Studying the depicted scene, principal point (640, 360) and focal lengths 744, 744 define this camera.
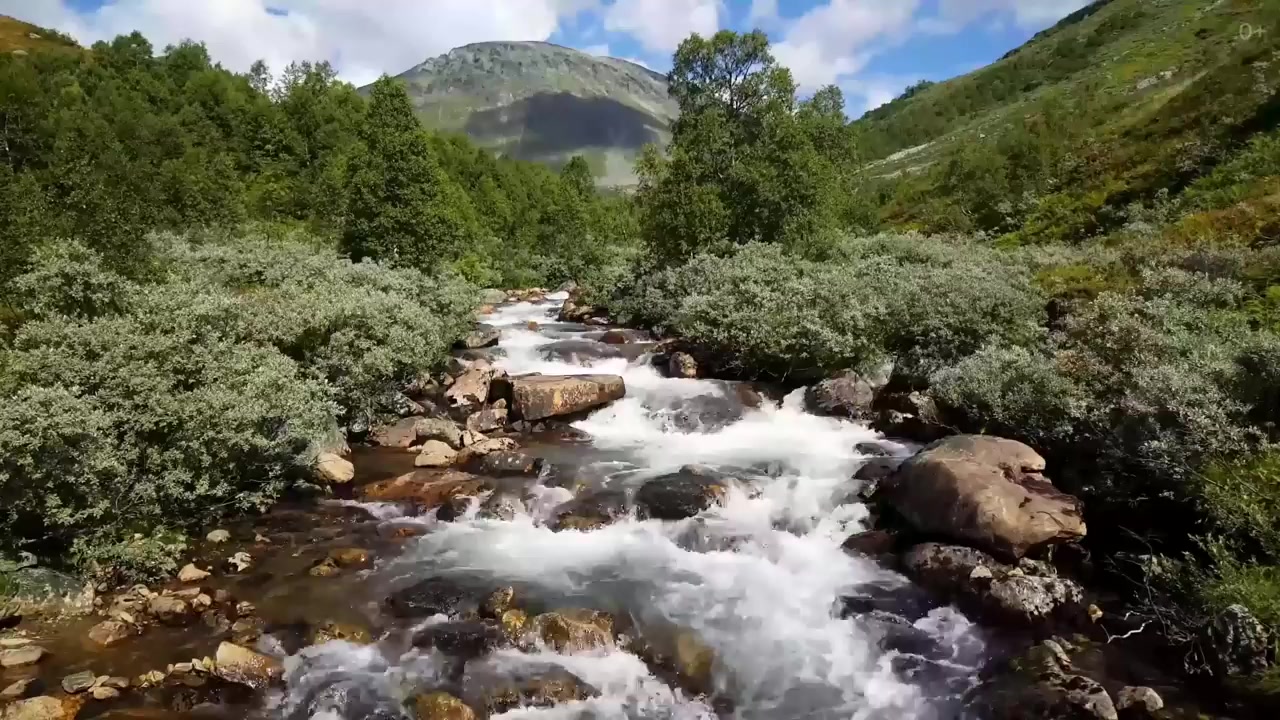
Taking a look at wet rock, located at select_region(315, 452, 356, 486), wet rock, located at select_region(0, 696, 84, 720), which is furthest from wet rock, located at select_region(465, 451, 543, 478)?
wet rock, located at select_region(0, 696, 84, 720)

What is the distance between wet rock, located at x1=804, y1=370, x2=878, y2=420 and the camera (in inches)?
835

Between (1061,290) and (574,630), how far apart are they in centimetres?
2010

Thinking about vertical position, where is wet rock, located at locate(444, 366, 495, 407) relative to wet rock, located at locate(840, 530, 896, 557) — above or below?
above

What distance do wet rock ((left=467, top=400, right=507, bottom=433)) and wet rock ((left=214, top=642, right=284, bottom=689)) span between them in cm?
1107

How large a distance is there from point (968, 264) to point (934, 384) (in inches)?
349

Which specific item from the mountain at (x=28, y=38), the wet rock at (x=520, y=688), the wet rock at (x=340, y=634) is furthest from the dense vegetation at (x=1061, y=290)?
the mountain at (x=28, y=38)

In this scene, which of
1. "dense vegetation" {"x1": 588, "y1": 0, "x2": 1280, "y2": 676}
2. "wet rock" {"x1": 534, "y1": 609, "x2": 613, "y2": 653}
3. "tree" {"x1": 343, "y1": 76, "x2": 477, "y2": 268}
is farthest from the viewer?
"tree" {"x1": 343, "y1": 76, "x2": 477, "y2": 268}

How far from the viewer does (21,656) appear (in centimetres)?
1000

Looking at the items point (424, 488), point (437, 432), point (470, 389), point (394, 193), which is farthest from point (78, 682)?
point (394, 193)

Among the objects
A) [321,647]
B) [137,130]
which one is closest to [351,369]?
[321,647]

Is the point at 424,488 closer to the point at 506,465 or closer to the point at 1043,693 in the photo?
the point at 506,465

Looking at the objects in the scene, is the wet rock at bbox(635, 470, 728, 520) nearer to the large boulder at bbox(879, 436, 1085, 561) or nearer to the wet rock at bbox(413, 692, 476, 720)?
the large boulder at bbox(879, 436, 1085, 561)

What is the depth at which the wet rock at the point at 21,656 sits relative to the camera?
9.91 m

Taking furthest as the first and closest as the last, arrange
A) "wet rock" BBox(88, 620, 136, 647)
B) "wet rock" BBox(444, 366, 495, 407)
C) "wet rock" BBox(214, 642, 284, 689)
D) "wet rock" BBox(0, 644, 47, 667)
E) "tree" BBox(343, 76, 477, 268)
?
"tree" BBox(343, 76, 477, 268) → "wet rock" BBox(444, 366, 495, 407) → "wet rock" BBox(88, 620, 136, 647) → "wet rock" BBox(214, 642, 284, 689) → "wet rock" BBox(0, 644, 47, 667)
